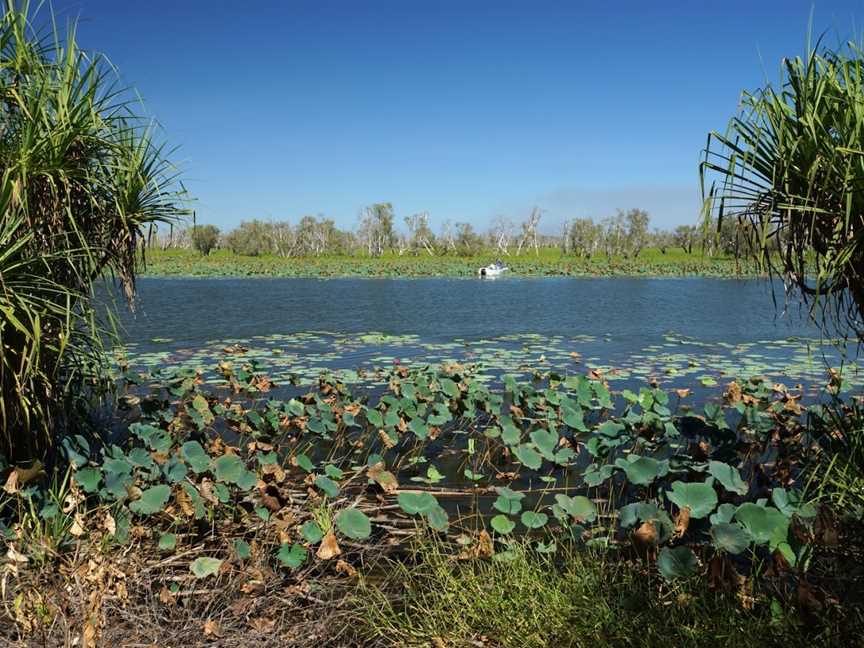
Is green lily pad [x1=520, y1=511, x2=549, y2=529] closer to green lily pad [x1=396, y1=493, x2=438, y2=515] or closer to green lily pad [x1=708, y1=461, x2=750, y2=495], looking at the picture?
green lily pad [x1=396, y1=493, x2=438, y2=515]

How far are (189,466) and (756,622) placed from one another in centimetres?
341

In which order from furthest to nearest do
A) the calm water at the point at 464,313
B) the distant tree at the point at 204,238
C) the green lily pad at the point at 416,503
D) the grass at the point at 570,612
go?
1. the distant tree at the point at 204,238
2. the calm water at the point at 464,313
3. the green lily pad at the point at 416,503
4. the grass at the point at 570,612

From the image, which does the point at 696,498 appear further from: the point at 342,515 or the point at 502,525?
the point at 342,515

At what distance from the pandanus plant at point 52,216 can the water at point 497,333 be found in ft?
13.2

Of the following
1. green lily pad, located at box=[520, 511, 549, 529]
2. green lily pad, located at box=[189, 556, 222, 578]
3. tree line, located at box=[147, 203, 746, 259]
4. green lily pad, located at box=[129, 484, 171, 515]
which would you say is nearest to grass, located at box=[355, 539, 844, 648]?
green lily pad, located at box=[520, 511, 549, 529]

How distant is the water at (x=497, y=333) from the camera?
10664 mm

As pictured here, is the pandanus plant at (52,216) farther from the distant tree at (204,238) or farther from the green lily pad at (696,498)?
the distant tree at (204,238)

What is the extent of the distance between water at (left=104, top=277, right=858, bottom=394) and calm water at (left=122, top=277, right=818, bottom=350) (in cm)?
5

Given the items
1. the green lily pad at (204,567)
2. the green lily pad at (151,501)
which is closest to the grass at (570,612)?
the green lily pad at (204,567)

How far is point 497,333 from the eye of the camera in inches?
603

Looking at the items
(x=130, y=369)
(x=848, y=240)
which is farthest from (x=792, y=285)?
(x=130, y=369)

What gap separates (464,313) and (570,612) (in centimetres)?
1750

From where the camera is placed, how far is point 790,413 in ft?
20.9

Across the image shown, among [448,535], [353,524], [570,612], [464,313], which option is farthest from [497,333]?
[570,612]
